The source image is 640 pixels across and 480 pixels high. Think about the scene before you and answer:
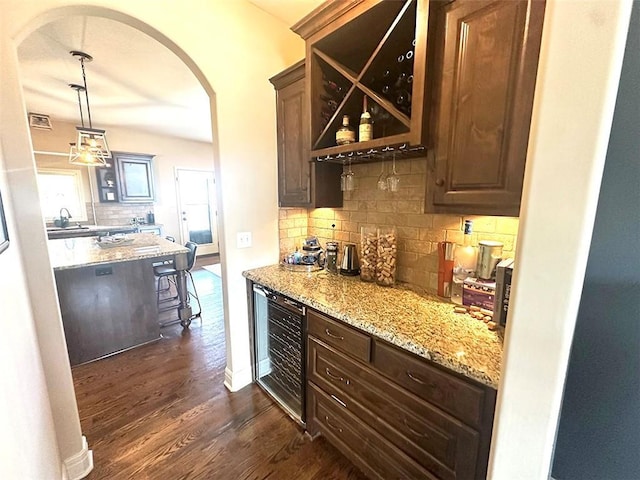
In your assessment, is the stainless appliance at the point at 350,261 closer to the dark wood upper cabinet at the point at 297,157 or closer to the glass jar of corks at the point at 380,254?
the glass jar of corks at the point at 380,254

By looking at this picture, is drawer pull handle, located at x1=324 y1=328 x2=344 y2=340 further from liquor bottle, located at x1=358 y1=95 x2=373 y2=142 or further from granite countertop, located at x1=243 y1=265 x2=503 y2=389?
liquor bottle, located at x1=358 y1=95 x2=373 y2=142

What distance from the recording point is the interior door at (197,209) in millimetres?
6371

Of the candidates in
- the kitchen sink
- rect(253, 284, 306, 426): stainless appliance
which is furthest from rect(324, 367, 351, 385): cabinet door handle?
the kitchen sink

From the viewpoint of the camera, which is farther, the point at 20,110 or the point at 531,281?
the point at 20,110

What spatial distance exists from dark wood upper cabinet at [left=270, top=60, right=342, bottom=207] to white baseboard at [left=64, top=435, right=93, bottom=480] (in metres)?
1.91

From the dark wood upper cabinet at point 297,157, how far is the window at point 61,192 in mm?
5288

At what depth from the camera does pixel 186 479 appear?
1.48 metres

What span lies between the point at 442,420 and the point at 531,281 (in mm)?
838

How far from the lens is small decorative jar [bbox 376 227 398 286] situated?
169 cm

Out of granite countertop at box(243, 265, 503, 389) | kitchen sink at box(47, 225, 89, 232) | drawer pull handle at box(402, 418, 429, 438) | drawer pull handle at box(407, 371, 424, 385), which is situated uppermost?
kitchen sink at box(47, 225, 89, 232)

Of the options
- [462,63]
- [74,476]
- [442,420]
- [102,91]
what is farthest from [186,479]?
[102,91]

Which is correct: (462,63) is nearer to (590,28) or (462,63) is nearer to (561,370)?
(590,28)

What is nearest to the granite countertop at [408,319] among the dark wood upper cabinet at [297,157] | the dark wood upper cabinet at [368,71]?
the dark wood upper cabinet at [297,157]

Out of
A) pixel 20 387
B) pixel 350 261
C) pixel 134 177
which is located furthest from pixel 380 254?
pixel 134 177
